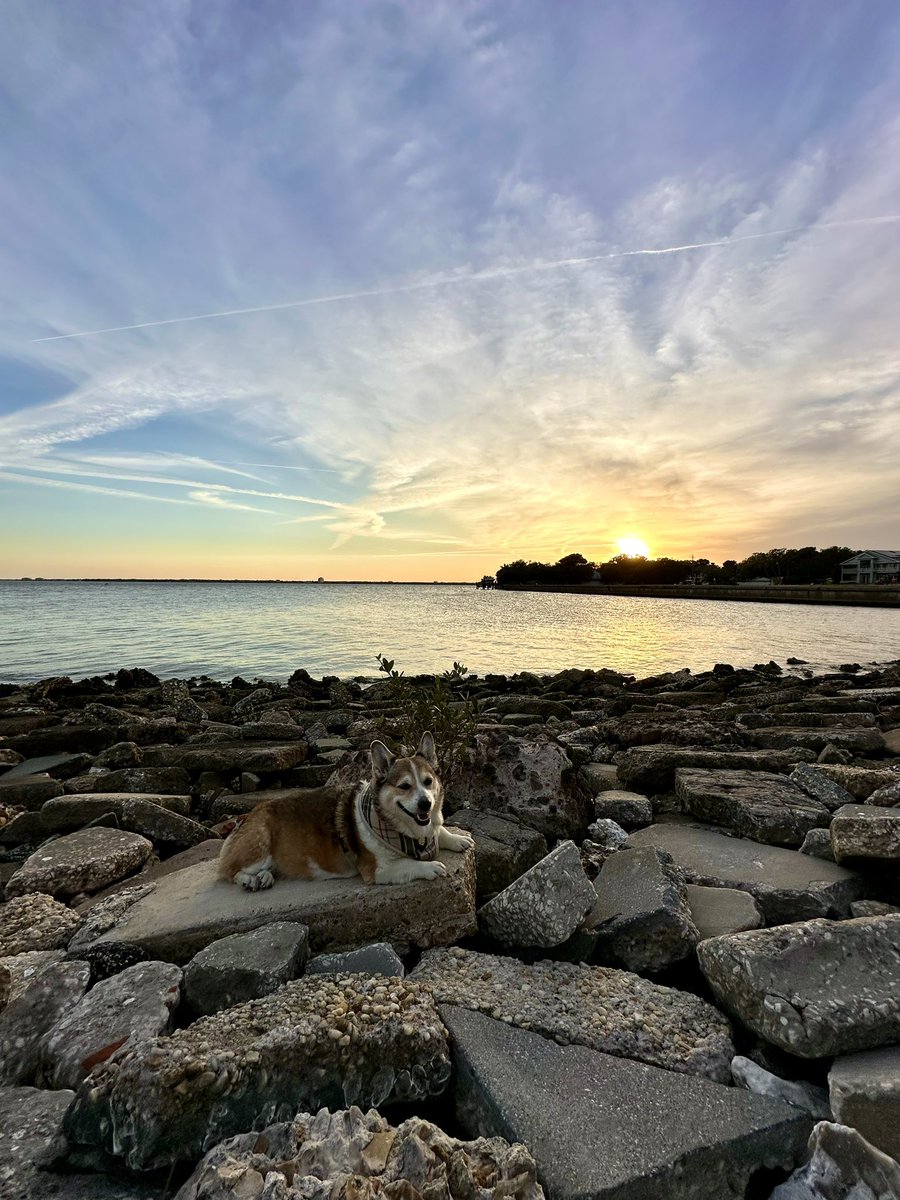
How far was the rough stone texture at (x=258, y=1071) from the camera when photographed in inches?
93.2

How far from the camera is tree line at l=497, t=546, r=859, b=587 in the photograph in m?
102

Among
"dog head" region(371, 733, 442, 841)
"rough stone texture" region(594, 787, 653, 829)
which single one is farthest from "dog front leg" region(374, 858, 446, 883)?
"rough stone texture" region(594, 787, 653, 829)

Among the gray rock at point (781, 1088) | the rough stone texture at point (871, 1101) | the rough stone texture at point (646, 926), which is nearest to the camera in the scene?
the rough stone texture at point (871, 1101)

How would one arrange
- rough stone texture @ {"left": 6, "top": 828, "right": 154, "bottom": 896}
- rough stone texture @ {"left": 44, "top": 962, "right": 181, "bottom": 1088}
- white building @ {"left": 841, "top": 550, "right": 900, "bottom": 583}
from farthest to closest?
white building @ {"left": 841, "top": 550, "right": 900, "bottom": 583}
rough stone texture @ {"left": 6, "top": 828, "right": 154, "bottom": 896}
rough stone texture @ {"left": 44, "top": 962, "right": 181, "bottom": 1088}

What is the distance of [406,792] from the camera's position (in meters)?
4.12

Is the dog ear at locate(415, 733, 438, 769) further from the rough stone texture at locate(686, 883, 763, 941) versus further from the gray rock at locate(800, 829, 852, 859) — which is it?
the gray rock at locate(800, 829, 852, 859)

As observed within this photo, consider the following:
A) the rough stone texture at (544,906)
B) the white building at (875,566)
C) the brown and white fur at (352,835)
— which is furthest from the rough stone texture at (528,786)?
the white building at (875,566)

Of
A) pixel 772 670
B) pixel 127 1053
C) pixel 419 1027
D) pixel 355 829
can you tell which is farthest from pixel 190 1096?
pixel 772 670

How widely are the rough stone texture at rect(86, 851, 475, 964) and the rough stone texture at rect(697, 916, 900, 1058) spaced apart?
1.48m

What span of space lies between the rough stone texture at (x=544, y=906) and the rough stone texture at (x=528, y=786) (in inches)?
62.8

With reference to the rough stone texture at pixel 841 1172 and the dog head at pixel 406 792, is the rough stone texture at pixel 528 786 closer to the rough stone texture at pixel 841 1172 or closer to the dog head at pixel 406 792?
the dog head at pixel 406 792

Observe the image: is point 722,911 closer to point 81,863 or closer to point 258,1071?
point 258,1071

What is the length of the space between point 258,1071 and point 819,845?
4.16 metres

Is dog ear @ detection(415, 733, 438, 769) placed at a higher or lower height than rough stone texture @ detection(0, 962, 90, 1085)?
higher
